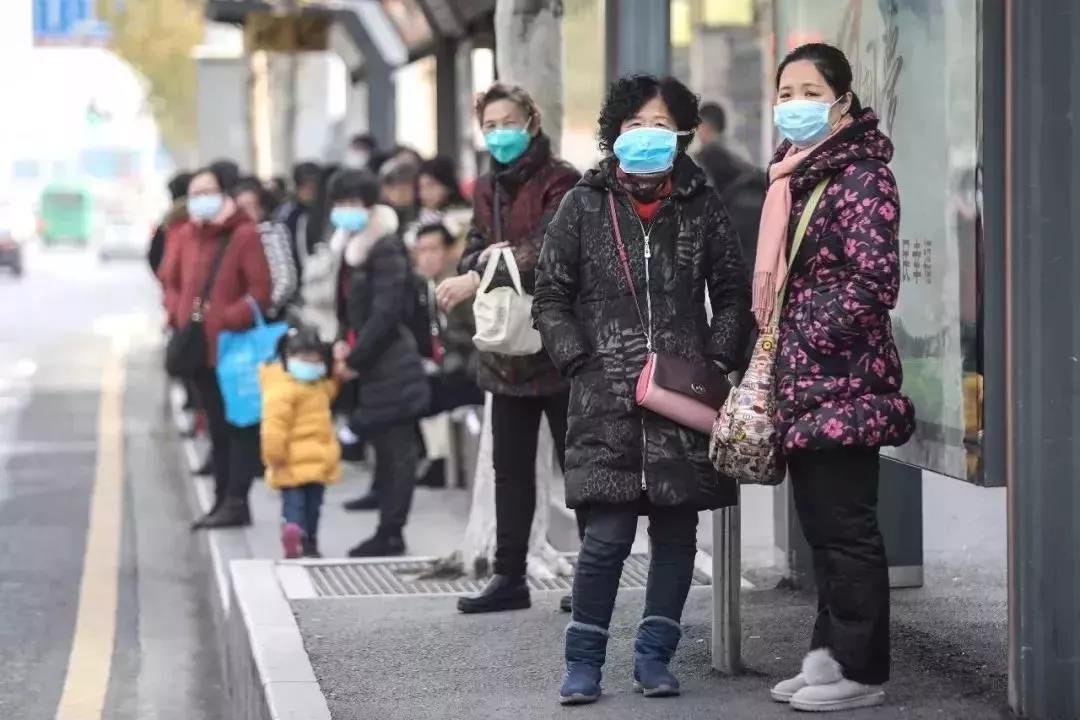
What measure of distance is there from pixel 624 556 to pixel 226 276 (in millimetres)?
5269

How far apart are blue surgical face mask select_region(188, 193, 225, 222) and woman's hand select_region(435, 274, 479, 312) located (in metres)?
3.50

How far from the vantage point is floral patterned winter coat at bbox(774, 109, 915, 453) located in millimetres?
4957

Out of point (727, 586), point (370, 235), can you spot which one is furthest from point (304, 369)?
point (727, 586)

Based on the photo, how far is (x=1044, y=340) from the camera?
187 inches

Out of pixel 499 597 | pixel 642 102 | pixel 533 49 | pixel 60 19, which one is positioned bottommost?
pixel 499 597

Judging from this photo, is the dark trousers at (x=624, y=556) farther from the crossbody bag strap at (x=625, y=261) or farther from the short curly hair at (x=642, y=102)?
the short curly hair at (x=642, y=102)

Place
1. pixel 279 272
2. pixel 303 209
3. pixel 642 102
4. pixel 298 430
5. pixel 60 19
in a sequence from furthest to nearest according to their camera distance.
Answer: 1. pixel 60 19
2. pixel 303 209
3. pixel 279 272
4. pixel 298 430
5. pixel 642 102

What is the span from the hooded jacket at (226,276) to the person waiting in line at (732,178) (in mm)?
2240

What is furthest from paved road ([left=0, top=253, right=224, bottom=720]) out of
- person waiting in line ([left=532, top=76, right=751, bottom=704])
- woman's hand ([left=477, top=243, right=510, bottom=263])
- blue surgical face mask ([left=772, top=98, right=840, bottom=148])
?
blue surgical face mask ([left=772, top=98, right=840, bottom=148])

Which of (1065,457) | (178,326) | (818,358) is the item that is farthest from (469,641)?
(178,326)

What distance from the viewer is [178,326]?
1041 centimetres

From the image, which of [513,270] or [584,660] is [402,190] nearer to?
[513,270]

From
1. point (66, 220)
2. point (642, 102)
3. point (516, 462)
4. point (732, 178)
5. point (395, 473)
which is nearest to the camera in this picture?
point (642, 102)

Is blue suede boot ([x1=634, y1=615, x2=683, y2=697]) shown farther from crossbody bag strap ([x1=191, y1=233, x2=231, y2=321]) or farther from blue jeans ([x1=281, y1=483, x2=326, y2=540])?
crossbody bag strap ([x1=191, y1=233, x2=231, y2=321])
